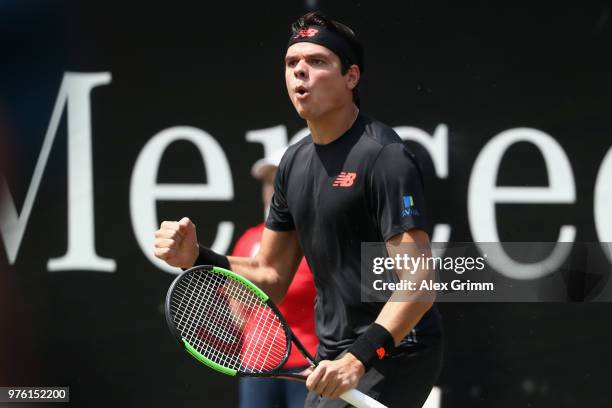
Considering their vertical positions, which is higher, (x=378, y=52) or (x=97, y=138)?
(x=378, y=52)

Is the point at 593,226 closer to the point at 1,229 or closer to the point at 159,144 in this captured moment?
the point at 159,144

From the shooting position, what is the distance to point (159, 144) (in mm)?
5051

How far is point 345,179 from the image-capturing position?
332 cm

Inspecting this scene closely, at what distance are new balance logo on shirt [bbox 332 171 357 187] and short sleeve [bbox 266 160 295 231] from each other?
0.91 ft

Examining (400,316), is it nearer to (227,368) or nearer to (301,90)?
(227,368)

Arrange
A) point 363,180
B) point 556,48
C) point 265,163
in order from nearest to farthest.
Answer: point 363,180
point 265,163
point 556,48

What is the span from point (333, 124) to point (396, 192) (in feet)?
1.15

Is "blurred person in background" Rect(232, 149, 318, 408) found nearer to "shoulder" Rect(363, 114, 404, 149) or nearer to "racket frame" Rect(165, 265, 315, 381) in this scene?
"racket frame" Rect(165, 265, 315, 381)

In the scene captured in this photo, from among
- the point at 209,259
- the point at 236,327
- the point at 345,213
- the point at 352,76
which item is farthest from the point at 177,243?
the point at 352,76

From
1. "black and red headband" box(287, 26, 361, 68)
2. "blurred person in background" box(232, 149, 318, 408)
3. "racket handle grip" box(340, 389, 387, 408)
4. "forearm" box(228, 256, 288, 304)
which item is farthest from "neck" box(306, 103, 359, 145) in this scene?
"blurred person in background" box(232, 149, 318, 408)

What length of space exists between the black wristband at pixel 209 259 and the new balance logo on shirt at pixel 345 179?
1.44 feet

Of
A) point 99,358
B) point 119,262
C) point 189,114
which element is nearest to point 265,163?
point 189,114

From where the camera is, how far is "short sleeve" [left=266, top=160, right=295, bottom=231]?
11.8ft

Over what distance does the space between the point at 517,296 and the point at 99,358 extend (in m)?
1.84
